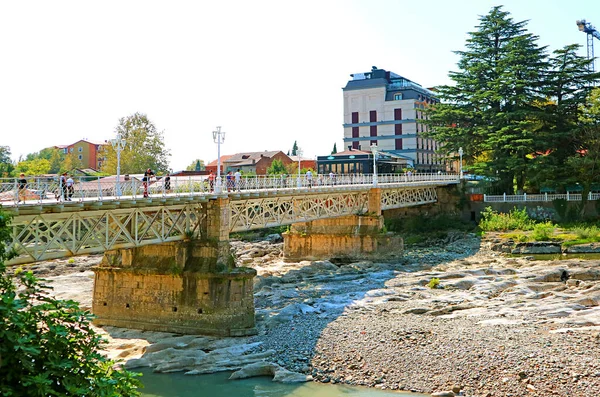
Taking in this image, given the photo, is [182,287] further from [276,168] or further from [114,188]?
[276,168]

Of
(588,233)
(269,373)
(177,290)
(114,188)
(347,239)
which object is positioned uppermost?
(114,188)

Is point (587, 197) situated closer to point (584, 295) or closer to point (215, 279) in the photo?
point (584, 295)

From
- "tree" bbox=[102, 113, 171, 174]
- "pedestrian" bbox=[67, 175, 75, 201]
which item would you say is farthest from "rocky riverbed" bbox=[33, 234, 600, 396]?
"tree" bbox=[102, 113, 171, 174]

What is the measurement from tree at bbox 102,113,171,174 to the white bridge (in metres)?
29.3

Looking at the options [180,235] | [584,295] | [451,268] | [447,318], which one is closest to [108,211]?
[180,235]

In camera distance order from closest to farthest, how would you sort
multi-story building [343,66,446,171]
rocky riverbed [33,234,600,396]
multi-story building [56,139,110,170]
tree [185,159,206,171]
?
rocky riverbed [33,234,600,396] < multi-story building [343,66,446,171] < multi-story building [56,139,110,170] < tree [185,159,206,171]

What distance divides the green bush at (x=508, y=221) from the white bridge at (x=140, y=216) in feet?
46.1

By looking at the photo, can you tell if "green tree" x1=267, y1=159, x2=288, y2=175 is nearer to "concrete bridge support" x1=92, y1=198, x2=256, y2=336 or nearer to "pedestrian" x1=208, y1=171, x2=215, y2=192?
"pedestrian" x1=208, y1=171, x2=215, y2=192

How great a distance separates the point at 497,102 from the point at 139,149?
122 feet

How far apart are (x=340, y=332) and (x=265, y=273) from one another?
14.6 metres

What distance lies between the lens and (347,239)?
4262cm

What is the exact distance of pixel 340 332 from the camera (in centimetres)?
2112

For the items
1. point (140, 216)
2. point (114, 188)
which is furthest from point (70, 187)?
point (140, 216)

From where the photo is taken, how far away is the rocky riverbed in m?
16.4
